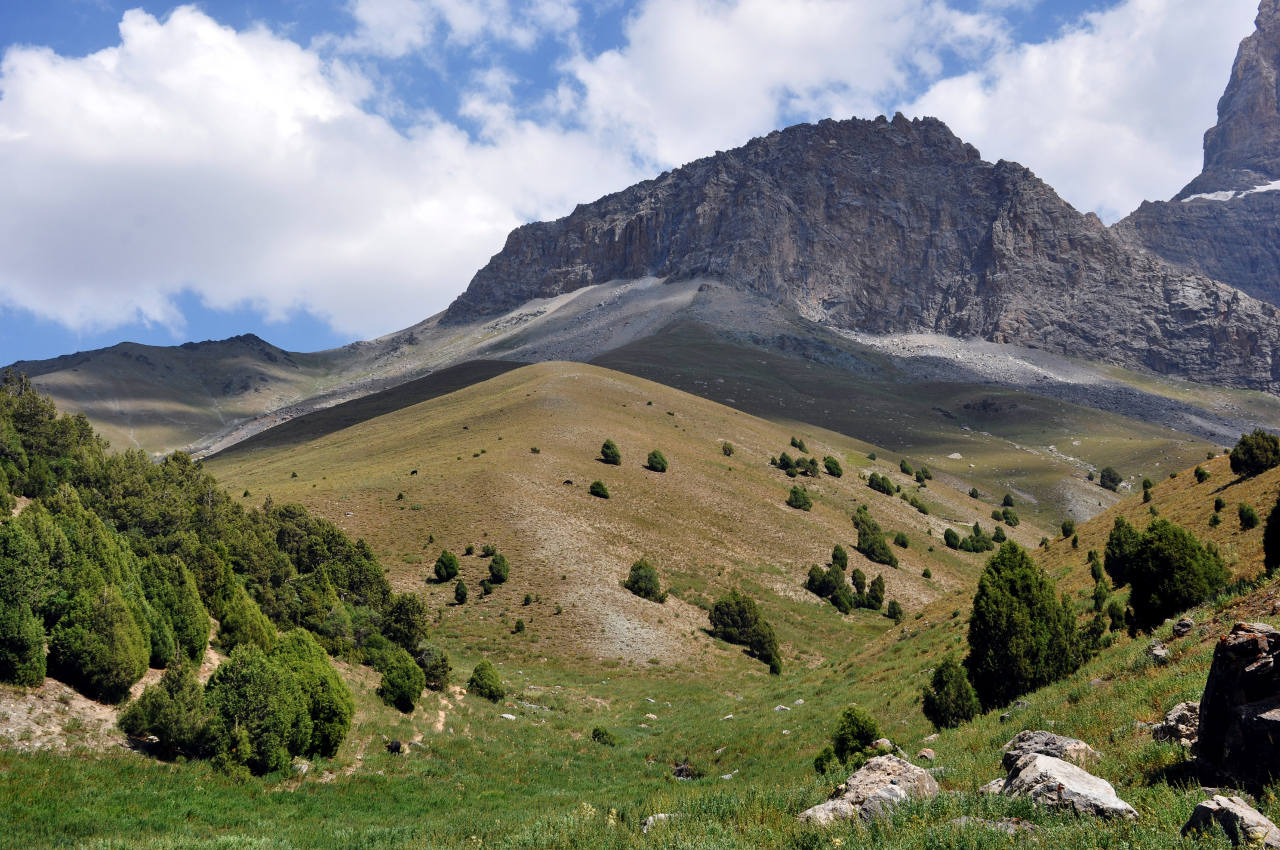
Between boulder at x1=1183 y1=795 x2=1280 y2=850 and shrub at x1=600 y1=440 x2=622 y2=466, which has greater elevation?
shrub at x1=600 y1=440 x2=622 y2=466

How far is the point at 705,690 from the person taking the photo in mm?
37219

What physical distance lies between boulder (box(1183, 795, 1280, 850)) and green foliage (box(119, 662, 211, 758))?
19.3 meters

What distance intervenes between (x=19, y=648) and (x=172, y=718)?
12.3 ft

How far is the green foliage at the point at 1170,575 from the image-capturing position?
19.1 meters

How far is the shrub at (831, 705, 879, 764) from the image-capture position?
17656mm

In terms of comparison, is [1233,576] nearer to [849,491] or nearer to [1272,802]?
[1272,802]

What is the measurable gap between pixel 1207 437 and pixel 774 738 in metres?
198

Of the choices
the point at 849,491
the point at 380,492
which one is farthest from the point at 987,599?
the point at 849,491

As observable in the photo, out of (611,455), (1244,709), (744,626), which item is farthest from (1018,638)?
(611,455)

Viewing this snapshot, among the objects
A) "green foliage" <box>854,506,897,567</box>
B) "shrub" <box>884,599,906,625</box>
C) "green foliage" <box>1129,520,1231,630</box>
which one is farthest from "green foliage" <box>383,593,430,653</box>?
"green foliage" <box>854,506,897,567</box>

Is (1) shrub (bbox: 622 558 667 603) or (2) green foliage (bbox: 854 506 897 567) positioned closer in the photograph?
(1) shrub (bbox: 622 558 667 603)

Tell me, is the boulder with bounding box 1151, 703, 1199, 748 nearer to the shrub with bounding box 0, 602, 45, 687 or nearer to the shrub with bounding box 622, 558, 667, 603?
the shrub with bounding box 0, 602, 45, 687

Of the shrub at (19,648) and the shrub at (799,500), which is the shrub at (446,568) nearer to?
the shrub at (19,648)

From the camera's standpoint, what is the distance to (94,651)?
18.6 m
